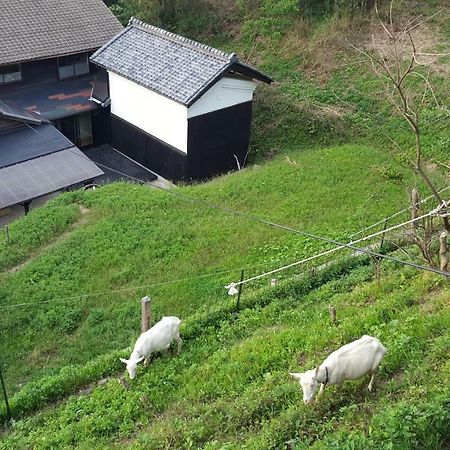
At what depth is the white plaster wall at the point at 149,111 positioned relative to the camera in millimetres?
22297

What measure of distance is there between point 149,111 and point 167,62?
6.71 ft

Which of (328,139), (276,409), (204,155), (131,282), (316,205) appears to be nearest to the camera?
(276,409)

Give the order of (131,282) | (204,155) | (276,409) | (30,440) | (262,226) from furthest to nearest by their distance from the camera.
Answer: (204,155) → (262,226) → (131,282) → (30,440) → (276,409)

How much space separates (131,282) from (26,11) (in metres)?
17.4

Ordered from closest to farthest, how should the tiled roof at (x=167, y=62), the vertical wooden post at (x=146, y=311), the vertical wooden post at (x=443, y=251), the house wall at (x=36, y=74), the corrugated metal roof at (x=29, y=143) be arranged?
the vertical wooden post at (x=146, y=311) → the vertical wooden post at (x=443, y=251) → the corrugated metal roof at (x=29, y=143) → the tiled roof at (x=167, y=62) → the house wall at (x=36, y=74)

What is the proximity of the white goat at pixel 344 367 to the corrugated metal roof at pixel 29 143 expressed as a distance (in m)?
15.5

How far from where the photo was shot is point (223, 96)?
22547 mm

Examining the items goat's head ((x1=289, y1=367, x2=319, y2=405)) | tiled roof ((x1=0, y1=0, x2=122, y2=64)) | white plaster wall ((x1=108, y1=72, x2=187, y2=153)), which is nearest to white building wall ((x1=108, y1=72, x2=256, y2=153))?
white plaster wall ((x1=108, y1=72, x2=187, y2=153))

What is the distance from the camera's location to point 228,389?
9828 mm


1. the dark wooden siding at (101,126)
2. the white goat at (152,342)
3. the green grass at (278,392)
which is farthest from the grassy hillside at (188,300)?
the dark wooden siding at (101,126)

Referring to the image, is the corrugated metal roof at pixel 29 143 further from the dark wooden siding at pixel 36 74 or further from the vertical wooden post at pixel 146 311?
the vertical wooden post at pixel 146 311

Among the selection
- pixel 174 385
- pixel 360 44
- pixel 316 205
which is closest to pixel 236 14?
pixel 360 44

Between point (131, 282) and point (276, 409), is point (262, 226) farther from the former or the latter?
point (276, 409)

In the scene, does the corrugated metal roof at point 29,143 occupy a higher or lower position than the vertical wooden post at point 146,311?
lower
